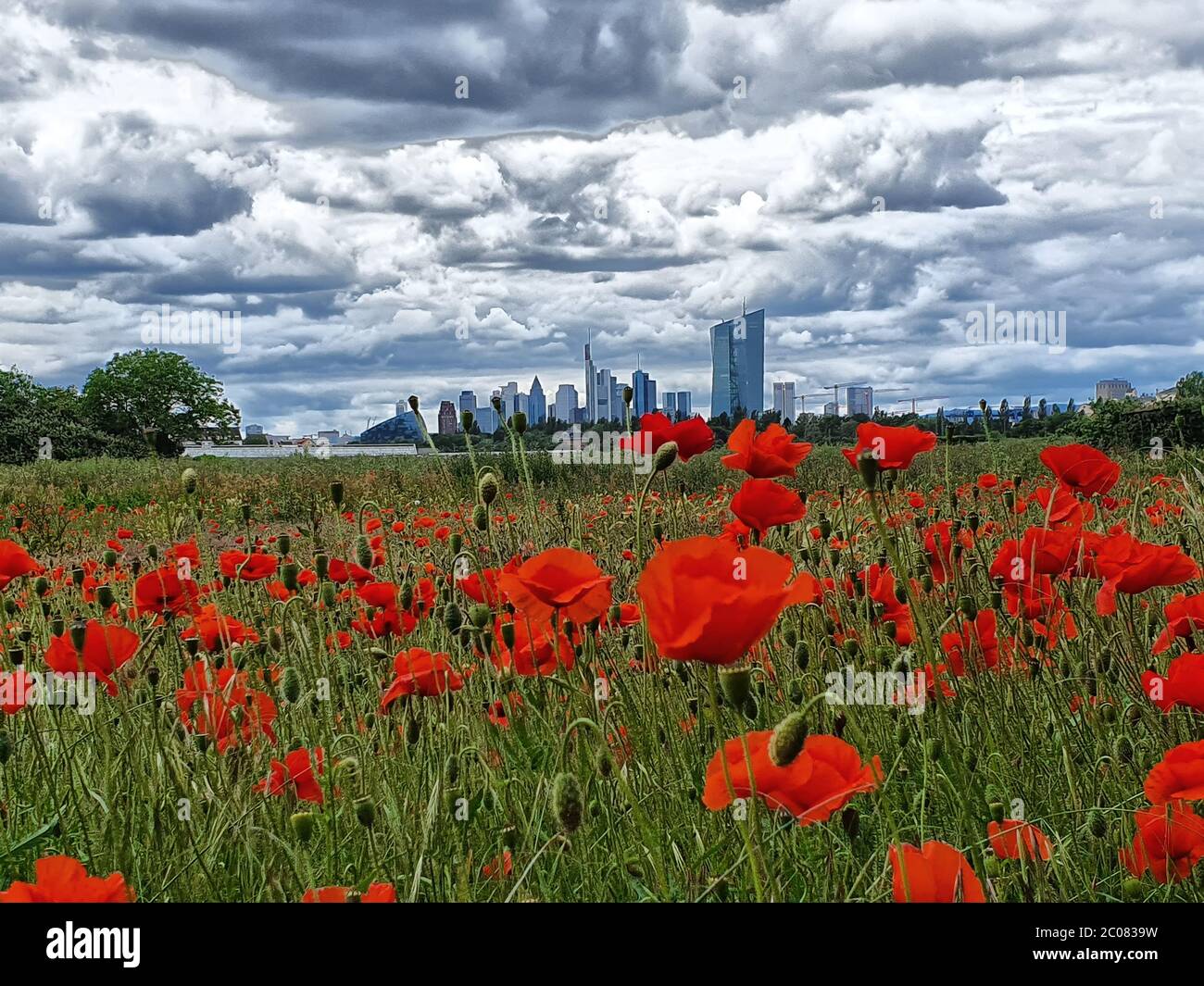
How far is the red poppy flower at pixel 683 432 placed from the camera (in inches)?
62.8

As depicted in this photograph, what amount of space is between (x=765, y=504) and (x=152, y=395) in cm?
2673

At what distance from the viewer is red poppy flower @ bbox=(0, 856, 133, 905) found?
913 mm

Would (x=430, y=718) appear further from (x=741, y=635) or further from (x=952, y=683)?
(x=741, y=635)

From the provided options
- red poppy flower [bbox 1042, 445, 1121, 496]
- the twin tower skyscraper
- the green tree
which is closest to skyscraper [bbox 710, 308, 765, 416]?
the twin tower skyscraper

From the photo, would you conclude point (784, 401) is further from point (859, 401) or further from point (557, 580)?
point (557, 580)

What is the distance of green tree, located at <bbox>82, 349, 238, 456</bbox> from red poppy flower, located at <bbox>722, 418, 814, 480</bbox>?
65.6 ft

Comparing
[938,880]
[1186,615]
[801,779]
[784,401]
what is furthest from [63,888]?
[784,401]

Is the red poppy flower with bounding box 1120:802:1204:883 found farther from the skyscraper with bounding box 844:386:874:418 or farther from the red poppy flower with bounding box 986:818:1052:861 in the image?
the skyscraper with bounding box 844:386:874:418

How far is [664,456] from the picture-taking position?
4.44ft

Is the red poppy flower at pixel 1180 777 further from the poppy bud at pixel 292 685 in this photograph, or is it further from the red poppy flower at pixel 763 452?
the poppy bud at pixel 292 685
